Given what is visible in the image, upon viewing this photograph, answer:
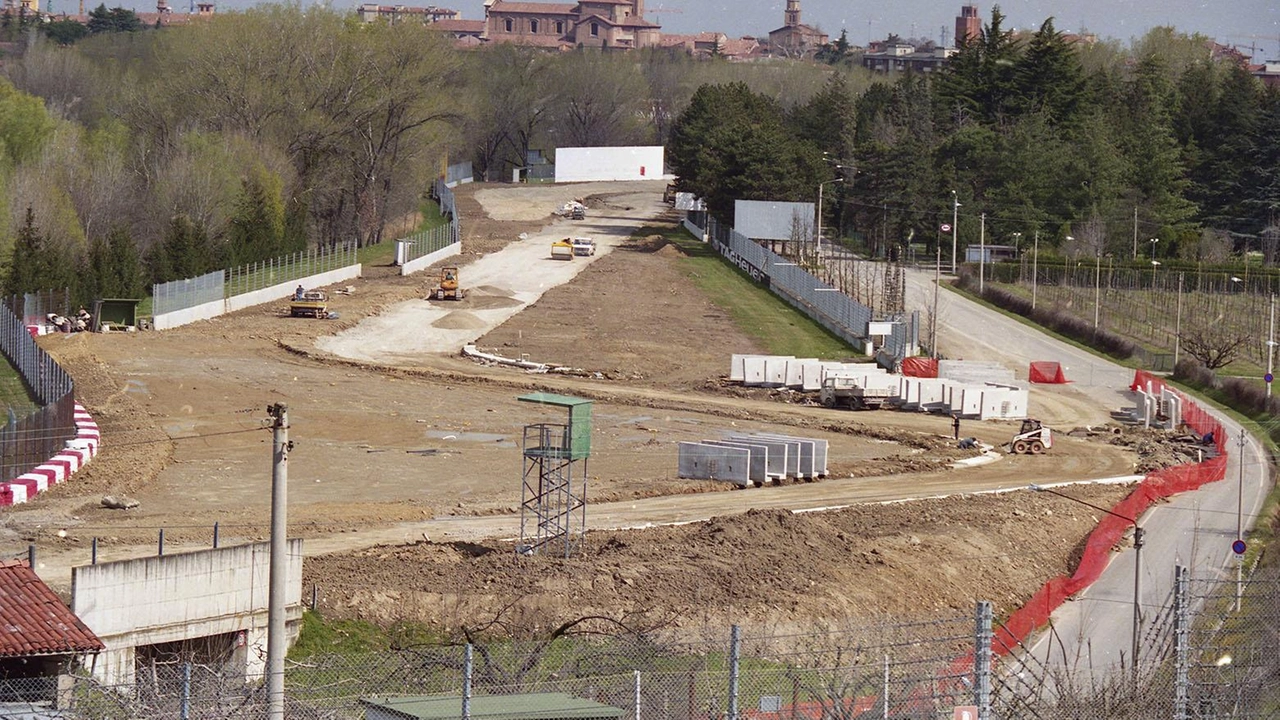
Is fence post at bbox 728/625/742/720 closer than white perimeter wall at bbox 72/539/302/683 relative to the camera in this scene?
Yes

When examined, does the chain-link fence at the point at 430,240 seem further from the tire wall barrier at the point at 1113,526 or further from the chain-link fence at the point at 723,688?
the chain-link fence at the point at 723,688

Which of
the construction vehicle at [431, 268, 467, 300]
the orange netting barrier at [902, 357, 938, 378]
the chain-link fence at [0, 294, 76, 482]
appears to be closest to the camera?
the chain-link fence at [0, 294, 76, 482]

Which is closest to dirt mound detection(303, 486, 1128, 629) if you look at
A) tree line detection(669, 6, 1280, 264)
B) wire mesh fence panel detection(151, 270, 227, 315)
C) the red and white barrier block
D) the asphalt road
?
the asphalt road

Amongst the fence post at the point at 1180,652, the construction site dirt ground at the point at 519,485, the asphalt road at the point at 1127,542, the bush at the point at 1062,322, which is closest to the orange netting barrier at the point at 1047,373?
the asphalt road at the point at 1127,542

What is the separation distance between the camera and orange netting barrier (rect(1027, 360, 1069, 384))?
69.9 m

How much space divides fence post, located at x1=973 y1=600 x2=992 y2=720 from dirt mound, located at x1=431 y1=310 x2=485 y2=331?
187 ft

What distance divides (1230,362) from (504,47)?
396 feet

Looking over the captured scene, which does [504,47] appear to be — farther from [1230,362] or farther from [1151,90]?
[1230,362]

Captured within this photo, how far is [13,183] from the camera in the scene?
78.9 metres

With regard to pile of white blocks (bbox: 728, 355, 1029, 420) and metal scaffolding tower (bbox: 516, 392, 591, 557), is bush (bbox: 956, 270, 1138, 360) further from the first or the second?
metal scaffolding tower (bbox: 516, 392, 591, 557)

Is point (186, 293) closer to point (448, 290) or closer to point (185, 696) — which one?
point (448, 290)

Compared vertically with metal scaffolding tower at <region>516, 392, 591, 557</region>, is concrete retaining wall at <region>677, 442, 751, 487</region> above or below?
below

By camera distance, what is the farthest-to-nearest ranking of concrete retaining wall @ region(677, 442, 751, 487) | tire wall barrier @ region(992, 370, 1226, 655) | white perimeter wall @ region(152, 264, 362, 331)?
1. white perimeter wall @ region(152, 264, 362, 331)
2. concrete retaining wall @ region(677, 442, 751, 487)
3. tire wall barrier @ region(992, 370, 1226, 655)

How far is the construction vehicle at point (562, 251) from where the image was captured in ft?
312
